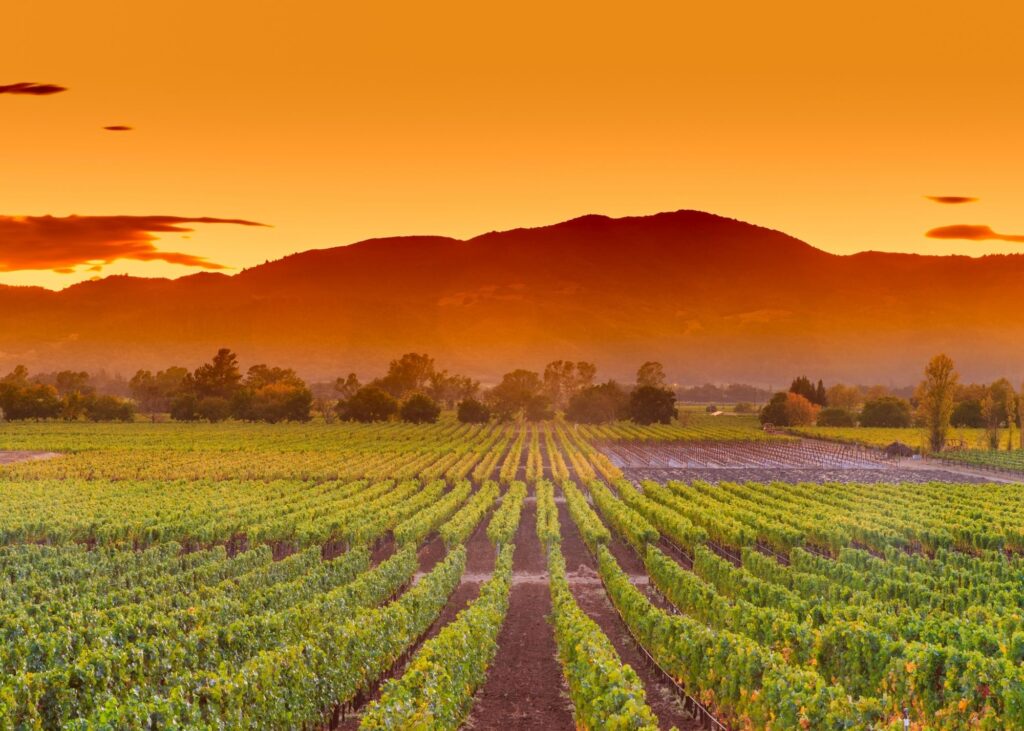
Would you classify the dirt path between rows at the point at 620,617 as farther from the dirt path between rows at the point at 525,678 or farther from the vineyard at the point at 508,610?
the dirt path between rows at the point at 525,678

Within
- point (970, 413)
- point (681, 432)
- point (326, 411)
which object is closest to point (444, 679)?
point (681, 432)

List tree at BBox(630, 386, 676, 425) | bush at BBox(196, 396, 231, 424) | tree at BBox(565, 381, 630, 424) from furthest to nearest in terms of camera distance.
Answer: tree at BBox(565, 381, 630, 424) < tree at BBox(630, 386, 676, 425) < bush at BBox(196, 396, 231, 424)

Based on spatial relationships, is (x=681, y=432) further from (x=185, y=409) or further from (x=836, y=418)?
(x=185, y=409)

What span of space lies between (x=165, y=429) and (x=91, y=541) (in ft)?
333

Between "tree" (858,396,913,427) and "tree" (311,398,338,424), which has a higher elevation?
"tree" (858,396,913,427)

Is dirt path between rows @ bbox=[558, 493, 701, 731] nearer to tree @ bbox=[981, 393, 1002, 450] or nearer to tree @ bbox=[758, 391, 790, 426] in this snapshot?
tree @ bbox=[981, 393, 1002, 450]

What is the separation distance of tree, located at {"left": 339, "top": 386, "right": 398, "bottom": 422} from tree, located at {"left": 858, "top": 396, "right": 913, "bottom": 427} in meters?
90.6

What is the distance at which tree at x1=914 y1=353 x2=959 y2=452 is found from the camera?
105750 mm

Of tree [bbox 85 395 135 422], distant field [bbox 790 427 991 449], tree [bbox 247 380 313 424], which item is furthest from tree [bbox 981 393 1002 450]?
tree [bbox 85 395 135 422]

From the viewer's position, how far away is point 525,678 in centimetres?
2456

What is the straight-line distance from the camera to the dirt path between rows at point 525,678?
70.7ft

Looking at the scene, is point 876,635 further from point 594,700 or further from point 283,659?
point 283,659

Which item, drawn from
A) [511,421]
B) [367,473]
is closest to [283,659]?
[367,473]

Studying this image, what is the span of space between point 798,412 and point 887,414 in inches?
604
